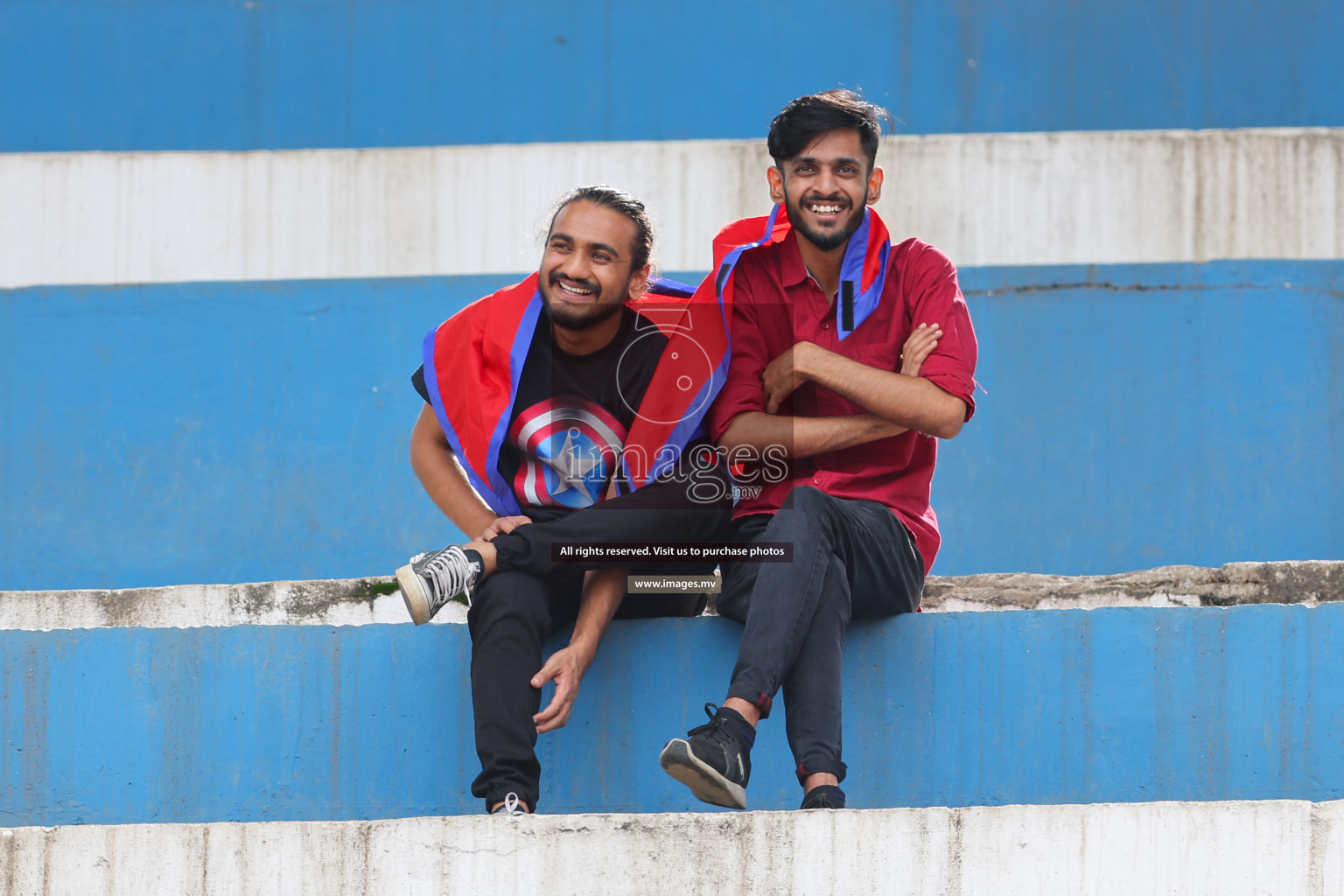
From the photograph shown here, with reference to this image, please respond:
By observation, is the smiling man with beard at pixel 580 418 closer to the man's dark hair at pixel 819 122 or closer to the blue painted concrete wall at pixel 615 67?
the man's dark hair at pixel 819 122

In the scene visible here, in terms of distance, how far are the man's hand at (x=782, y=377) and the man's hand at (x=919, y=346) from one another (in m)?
0.20

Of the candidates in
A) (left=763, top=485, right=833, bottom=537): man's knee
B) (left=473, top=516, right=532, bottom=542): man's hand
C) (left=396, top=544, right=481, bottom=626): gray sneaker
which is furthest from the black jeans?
(left=396, top=544, right=481, bottom=626): gray sneaker

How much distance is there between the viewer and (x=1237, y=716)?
2758 mm

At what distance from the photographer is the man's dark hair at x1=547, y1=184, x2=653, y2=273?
292 centimetres

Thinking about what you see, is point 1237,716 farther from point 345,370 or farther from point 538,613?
point 345,370

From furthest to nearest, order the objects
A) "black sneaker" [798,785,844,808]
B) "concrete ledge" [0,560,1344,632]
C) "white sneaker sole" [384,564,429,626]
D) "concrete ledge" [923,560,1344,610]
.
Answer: "concrete ledge" [0,560,1344,632]
"concrete ledge" [923,560,1344,610]
"white sneaker sole" [384,564,429,626]
"black sneaker" [798,785,844,808]

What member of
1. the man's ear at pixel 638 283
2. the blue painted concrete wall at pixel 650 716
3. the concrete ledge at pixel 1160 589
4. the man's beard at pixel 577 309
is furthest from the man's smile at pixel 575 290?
the concrete ledge at pixel 1160 589

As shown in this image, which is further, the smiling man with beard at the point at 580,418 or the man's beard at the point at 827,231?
the man's beard at the point at 827,231

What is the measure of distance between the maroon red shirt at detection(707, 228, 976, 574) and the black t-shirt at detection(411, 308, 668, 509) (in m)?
0.21

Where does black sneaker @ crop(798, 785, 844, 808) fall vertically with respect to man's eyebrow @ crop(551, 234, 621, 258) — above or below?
below

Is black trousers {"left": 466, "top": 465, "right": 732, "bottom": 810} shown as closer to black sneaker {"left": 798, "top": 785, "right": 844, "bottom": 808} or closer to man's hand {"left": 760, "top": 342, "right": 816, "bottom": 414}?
man's hand {"left": 760, "top": 342, "right": 816, "bottom": 414}

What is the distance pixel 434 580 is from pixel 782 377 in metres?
0.88

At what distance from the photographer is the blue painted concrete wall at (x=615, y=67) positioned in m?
5.59

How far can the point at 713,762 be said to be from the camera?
221 centimetres
